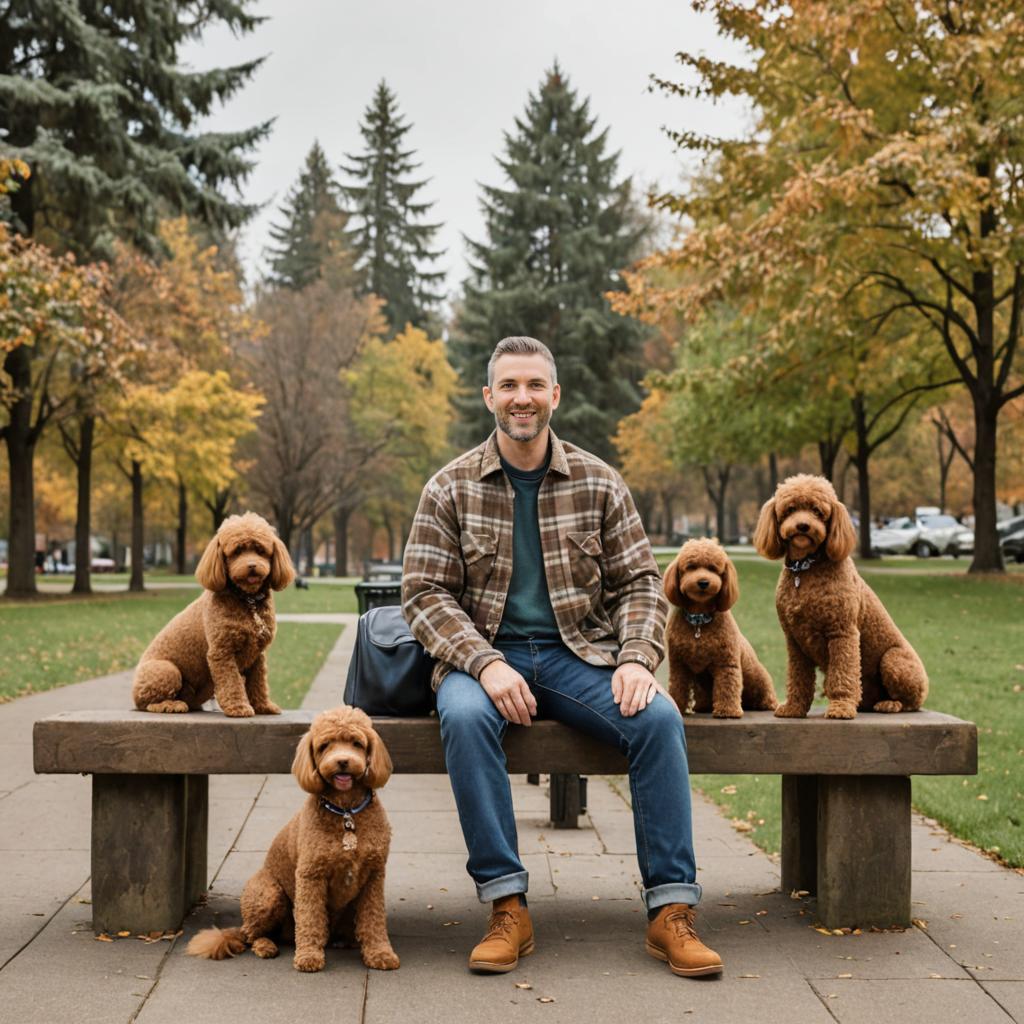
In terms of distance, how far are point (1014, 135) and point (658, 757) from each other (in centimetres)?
1457

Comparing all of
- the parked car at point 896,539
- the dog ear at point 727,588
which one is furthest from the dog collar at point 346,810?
the parked car at point 896,539

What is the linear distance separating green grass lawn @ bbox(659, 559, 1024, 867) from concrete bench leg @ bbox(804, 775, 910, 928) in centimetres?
131

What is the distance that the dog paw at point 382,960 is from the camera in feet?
13.1

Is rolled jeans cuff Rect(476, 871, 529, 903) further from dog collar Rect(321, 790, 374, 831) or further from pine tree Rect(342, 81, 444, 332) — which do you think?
pine tree Rect(342, 81, 444, 332)

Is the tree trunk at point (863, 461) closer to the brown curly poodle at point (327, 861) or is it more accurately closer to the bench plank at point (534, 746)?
the bench plank at point (534, 746)

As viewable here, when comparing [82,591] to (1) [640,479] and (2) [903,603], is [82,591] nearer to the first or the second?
(2) [903,603]

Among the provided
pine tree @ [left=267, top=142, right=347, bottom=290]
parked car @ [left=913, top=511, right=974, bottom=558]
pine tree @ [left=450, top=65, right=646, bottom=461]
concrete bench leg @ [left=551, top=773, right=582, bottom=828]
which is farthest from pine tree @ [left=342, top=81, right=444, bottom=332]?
concrete bench leg @ [left=551, top=773, right=582, bottom=828]

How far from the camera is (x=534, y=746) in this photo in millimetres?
4348

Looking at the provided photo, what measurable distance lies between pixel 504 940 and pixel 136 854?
136 centimetres

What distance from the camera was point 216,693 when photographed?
14.6 feet

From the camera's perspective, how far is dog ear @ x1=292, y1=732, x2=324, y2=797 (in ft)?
12.5

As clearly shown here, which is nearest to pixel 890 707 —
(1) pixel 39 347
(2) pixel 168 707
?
(2) pixel 168 707

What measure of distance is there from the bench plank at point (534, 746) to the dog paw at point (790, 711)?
0.11 metres

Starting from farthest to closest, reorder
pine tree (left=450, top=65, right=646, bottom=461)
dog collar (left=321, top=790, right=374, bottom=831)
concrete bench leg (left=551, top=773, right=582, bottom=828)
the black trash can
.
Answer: pine tree (left=450, top=65, right=646, bottom=461), the black trash can, concrete bench leg (left=551, top=773, right=582, bottom=828), dog collar (left=321, top=790, right=374, bottom=831)
